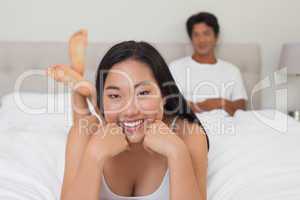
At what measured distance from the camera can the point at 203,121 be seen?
1880 millimetres

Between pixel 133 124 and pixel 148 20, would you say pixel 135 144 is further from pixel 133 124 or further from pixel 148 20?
pixel 148 20

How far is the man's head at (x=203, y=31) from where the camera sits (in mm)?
2332

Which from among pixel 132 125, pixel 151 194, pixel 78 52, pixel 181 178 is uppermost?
pixel 78 52

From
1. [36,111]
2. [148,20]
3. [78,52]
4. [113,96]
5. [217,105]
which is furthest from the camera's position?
[148,20]

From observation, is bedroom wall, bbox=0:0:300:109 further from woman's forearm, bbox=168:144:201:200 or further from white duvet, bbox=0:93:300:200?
woman's forearm, bbox=168:144:201:200

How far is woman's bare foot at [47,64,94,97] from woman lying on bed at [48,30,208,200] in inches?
5.8

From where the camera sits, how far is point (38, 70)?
238 cm

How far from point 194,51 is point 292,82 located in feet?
2.54

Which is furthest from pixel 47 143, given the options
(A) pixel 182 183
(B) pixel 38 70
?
(B) pixel 38 70

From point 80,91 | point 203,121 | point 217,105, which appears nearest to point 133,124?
point 80,91

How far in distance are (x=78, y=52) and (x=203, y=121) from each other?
0.73 m

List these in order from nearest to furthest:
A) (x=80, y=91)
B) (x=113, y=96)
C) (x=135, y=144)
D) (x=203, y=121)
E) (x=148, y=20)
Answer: (x=113, y=96)
(x=135, y=144)
(x=80, y=91)
(x=203, y=121)
(x=148, y=20)

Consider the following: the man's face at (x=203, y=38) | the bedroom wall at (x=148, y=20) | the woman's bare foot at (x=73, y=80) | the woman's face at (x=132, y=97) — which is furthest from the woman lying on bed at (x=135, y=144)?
the bedroom wall at (x=148, y=20)

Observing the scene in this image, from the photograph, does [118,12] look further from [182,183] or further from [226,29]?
[182,183]
